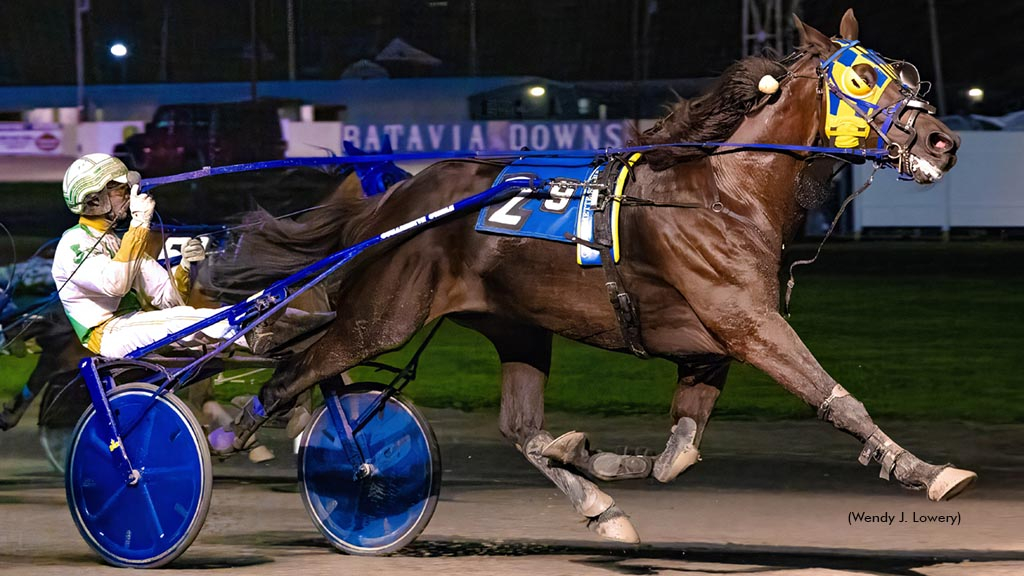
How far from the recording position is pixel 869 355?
11.4m

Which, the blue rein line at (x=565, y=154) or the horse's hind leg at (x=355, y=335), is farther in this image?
the horse's hind leg at (x=355, y=335)

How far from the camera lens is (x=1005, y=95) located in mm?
12812

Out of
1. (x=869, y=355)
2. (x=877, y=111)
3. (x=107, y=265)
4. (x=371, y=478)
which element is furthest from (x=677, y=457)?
(x=869, y=355)

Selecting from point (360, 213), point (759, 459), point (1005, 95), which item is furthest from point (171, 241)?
point (1005, 95)

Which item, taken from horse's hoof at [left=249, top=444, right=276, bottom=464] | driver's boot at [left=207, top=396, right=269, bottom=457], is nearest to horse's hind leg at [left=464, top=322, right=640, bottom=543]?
driver's boot at [left=207, top=396, right=269, bottom=457]

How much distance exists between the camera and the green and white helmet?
5.49m

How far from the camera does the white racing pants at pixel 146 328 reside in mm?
5551

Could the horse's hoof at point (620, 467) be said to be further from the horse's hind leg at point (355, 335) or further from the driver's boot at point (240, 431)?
the driver's boot at point (240, 431)

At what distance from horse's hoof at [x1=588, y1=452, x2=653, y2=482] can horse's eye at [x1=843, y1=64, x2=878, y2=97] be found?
1.50 metres

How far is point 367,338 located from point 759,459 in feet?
9.45

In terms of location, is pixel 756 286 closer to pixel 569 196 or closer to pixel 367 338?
pixel 569 196

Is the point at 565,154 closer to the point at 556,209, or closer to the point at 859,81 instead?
the point at 556,209

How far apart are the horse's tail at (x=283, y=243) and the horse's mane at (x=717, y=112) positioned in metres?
1.26

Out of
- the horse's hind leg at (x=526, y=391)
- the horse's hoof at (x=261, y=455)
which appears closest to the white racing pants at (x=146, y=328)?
the horse's hind leg at (x=526, y=391)
